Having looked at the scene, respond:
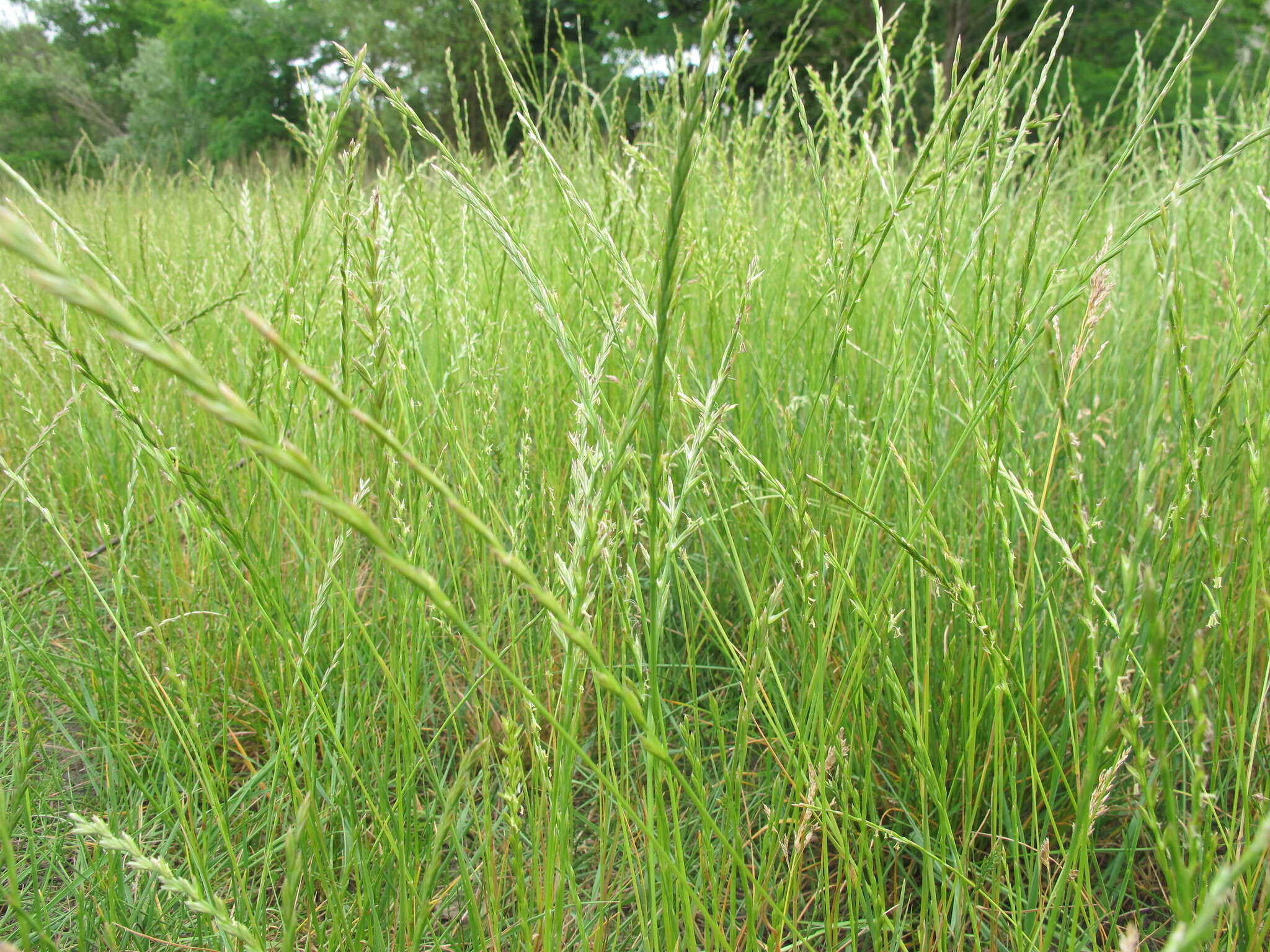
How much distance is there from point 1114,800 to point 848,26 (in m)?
15.5

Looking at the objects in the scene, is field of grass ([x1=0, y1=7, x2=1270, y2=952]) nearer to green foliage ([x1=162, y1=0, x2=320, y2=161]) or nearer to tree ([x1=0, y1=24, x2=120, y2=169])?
green foliage ([x1=162, y1=0, x2=320, y2=161])

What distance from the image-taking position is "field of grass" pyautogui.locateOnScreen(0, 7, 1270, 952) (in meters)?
0.58

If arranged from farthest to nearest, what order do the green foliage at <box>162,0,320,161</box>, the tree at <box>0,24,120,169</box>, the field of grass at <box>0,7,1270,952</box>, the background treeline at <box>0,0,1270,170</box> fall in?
the green foliage at <box>162,0,320,161</box> < the tree at <box>0,24,120,169</box> < the background treeline at <box>0,0,1270,170</box> < the field of grass at <box>0,7,1270,952</box>

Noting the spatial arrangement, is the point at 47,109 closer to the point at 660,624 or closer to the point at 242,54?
the point at 242,54

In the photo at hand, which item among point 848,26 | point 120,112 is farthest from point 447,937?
point 120,112

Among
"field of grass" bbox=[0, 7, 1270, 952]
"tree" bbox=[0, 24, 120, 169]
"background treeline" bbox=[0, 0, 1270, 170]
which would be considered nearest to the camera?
"field of grass" bbox=[0, 7, 1270, 952]

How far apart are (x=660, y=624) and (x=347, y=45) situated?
901 inches

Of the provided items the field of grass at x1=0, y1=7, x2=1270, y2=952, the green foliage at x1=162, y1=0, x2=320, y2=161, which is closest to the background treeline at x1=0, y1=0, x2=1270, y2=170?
the green foliage at x1=162, y1=0, x2=320, y2=161

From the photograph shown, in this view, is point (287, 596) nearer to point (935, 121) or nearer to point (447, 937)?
point (447, 937)

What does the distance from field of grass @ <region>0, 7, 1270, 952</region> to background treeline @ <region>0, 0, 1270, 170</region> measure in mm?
10259

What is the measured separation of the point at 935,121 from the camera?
79 centimetres

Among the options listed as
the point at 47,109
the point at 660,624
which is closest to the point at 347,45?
the point at 47,109

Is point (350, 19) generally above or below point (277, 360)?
above

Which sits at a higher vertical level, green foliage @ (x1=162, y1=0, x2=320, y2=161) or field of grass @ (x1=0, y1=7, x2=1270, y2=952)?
green foliage @ (x1=162, y1=0, x2=320, y2=161)
